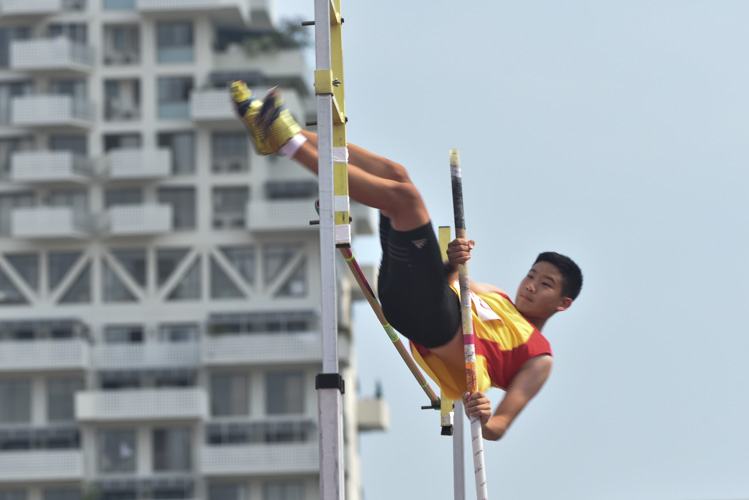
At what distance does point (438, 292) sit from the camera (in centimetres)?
641

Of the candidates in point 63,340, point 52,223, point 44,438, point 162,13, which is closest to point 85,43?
point 162,13

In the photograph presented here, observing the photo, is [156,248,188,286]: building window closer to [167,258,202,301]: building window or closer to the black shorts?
[167,258,202,301]: building window

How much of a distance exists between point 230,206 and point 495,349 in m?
31.5

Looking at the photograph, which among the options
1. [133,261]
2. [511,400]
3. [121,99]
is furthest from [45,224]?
[511,400]

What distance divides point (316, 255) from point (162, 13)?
7.64 metres

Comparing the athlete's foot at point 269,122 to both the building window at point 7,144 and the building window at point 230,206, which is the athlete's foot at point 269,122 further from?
the building window at point 7,144

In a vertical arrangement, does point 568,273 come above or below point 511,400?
above

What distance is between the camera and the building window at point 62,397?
36.7 m

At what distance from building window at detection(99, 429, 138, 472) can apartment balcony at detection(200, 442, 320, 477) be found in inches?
76.5

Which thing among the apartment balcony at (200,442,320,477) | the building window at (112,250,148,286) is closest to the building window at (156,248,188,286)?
the building window at (112,250,148,286)

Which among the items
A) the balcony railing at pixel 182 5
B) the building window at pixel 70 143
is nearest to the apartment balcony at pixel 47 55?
the building window at pixel 70 143

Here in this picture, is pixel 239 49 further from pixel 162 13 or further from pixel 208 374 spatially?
pixel 208 374

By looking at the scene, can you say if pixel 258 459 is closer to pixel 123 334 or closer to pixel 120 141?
pixel 123 334

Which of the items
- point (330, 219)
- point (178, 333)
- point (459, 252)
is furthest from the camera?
point (178, 333)
